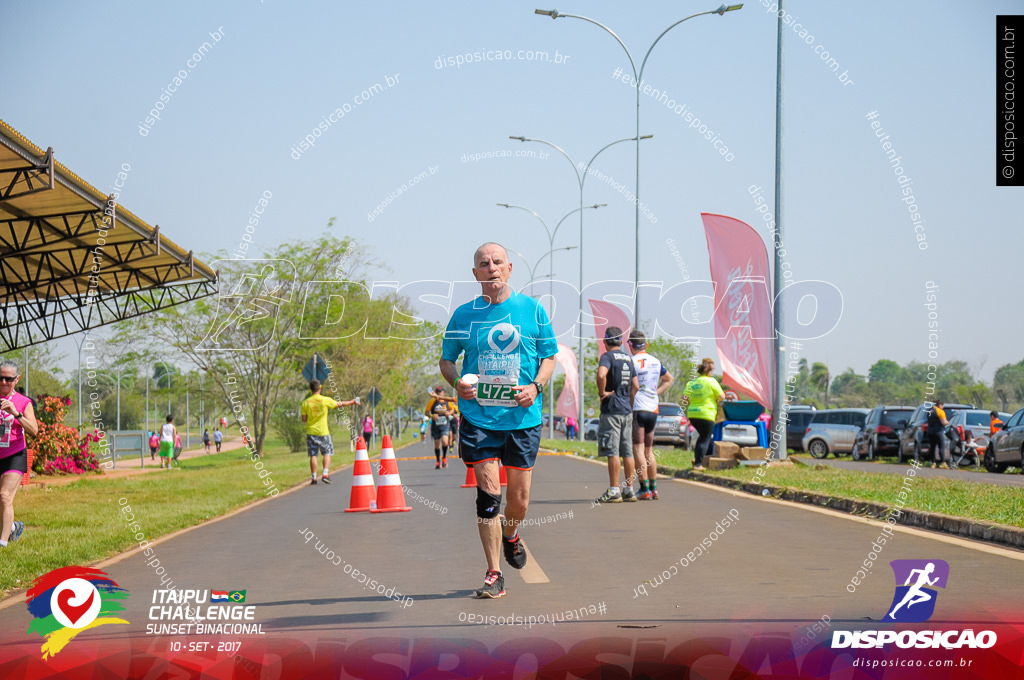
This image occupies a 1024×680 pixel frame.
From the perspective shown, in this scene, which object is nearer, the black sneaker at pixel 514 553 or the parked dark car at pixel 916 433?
the black sneaker at pixel 514 553

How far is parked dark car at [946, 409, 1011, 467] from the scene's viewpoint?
26.7 meters

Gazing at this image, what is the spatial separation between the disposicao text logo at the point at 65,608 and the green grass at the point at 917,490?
24.0 feet

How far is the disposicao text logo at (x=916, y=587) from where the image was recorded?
5.82 m

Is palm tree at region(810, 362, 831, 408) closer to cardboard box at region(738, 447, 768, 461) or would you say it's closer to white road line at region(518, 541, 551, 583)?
cardboard box at region(738, 447, 768, 461)

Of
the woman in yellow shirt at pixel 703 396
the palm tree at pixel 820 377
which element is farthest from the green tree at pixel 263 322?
the palm tree at pixel 820 377

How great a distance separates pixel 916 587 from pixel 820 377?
13006 centimetres

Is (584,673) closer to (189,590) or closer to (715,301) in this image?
(189,590)

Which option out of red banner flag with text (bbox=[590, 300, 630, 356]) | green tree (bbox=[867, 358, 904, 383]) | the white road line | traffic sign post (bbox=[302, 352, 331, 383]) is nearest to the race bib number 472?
the white road line

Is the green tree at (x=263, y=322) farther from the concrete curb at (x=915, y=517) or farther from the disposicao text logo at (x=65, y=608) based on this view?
the disposicao text logo at (x=65, y=608)

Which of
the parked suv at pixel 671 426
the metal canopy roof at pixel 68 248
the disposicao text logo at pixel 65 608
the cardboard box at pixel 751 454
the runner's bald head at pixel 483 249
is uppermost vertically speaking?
the metal canopy roof at pixel 68 248

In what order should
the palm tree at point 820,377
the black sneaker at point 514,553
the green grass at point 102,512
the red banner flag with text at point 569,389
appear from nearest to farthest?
the black sneaker at point 514,553 → the green grass at point 102,512 → the red banner flag with text at point 569,389 → the palm tree at point 820,377

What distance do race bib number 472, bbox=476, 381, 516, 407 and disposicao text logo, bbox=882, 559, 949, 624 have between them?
242 centimetres

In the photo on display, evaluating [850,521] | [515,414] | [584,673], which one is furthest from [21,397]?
[850,521]

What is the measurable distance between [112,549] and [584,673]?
6.74 m
